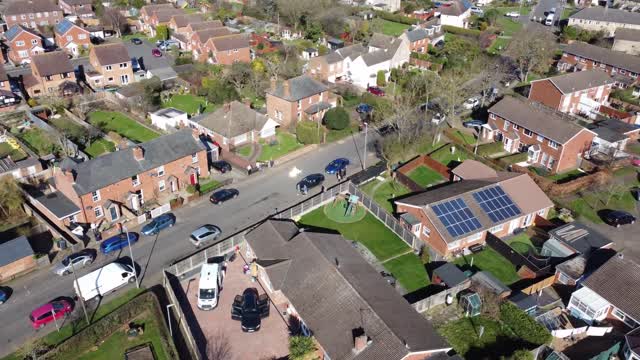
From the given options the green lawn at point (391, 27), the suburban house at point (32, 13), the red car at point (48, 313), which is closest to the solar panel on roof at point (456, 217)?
the red car at point (48, 313)

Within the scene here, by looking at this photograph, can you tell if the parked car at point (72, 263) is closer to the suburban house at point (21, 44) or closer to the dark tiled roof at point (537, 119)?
the dark tiled roof at point (537, 119)

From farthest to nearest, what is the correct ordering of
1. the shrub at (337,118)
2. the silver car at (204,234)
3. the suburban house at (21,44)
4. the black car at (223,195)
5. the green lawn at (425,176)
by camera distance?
the suburban house at (21,44)
the shrub at (337,118)
the green lawn at (425,176)
the black car at (223,195)
the silver car at (204,234)

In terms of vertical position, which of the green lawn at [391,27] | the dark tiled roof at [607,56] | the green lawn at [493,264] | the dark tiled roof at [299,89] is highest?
the dark tiled roof at [607,56]

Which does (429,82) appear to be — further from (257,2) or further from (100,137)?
(257,2)

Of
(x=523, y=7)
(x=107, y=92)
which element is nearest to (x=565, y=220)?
(x=107, y=92)

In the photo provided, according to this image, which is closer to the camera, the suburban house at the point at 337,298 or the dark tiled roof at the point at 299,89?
the suburban house at the point at 337,298

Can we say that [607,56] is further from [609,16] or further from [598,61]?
[609,16]

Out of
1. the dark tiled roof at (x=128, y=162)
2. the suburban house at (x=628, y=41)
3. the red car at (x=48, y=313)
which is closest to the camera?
the red car at (x=48, y=313)

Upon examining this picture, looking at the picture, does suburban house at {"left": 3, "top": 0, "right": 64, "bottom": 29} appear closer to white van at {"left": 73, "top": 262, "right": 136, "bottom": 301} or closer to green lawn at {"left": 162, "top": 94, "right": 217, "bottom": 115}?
green lawn at {"left": 162, "top": 94, "right": 217, "bottom": 115}

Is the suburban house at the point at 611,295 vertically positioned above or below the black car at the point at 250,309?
above
